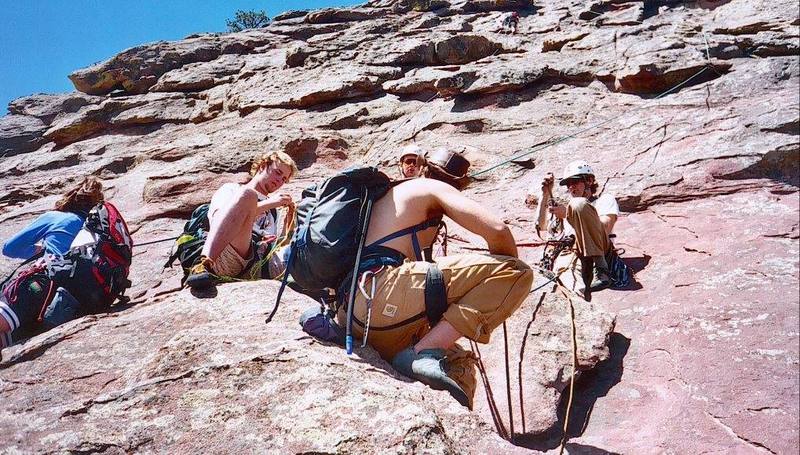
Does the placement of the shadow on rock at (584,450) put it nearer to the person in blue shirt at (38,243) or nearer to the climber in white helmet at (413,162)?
the climber in white helmet at (413,162)

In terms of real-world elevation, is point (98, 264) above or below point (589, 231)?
above

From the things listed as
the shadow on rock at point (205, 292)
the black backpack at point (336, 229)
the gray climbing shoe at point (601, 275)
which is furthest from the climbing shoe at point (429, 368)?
the gray climbing shoe at point (601, 275)

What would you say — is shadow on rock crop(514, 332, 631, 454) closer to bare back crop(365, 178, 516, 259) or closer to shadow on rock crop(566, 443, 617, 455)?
shadow on rock crop(566, 443, 617, 455)

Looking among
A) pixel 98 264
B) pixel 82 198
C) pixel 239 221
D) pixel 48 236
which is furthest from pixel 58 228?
pixel 239 221

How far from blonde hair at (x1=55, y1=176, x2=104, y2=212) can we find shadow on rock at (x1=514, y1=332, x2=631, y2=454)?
16.6ft

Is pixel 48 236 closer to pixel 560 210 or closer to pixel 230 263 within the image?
pixel 230 263

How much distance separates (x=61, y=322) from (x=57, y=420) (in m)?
2.85

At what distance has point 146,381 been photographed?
123 inches

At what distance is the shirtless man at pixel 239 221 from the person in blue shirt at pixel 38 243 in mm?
1387

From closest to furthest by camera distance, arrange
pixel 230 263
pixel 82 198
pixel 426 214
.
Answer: pixel 426 214
pixel 230 263
pixel 82 198

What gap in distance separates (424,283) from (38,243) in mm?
4390

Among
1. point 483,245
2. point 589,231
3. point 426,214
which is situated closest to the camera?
point 426,214

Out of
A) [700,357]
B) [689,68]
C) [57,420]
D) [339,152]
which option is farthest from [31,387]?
[689,68]

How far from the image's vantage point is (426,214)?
3.76 meters
